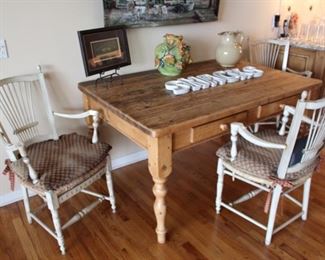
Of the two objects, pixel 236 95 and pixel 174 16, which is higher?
pixel 174 16

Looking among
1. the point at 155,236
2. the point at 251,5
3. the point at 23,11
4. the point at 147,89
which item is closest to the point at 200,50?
the point at 251,5

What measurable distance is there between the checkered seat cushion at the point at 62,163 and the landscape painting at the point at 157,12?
886mm

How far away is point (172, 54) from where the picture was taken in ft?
7.00

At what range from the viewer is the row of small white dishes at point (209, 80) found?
1.95 meters

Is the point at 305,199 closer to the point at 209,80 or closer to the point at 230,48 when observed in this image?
the point at 209,80

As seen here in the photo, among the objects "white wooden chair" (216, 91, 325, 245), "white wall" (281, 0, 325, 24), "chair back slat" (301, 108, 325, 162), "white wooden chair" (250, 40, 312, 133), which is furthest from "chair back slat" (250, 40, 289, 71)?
"chair back slat" (301, 108, 325, 162)

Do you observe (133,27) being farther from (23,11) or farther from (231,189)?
(231,189)

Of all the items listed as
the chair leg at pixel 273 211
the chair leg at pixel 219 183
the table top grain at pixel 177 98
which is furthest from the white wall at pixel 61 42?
the chair leg at pixel 273 211

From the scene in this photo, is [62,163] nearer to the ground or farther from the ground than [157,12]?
nearer to the ground

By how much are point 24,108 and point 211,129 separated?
124cm

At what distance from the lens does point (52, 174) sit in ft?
5.60

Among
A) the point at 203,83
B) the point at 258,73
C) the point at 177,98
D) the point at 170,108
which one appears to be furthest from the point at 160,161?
the point at 258,73

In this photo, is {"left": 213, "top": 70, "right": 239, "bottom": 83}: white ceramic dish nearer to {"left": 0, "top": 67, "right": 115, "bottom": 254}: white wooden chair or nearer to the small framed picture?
the small framed picture

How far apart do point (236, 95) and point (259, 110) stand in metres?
0.18
